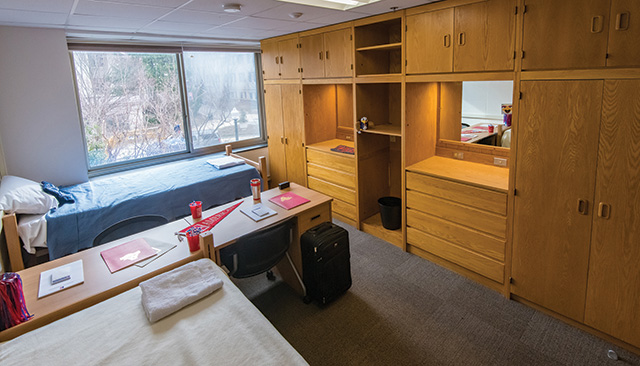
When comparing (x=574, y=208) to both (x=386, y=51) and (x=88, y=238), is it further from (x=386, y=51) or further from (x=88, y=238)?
(x=88, y=238)

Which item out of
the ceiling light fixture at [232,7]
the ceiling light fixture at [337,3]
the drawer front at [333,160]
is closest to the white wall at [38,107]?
the ceiling light fixture at [232,7]

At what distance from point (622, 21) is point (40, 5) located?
383cm

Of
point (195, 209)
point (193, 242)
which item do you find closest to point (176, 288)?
point (193, 242)

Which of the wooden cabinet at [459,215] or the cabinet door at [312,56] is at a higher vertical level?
the cabinet door at [312,56]

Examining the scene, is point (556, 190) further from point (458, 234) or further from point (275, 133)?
point (275, 133)

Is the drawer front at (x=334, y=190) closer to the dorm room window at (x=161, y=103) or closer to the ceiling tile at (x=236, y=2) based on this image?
the dorm room window at (x=161, y=103)

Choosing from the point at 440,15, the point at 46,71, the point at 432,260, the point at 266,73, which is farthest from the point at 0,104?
the point at 432,260

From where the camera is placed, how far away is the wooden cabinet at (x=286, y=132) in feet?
15.6

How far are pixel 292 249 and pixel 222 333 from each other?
148cm

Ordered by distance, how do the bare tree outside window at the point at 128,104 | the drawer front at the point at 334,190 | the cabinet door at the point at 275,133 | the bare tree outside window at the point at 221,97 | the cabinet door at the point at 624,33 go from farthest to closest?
1. the bare tree outside window at the point at 221,97
2. the cabinet door at the point at 275,133
3. the bare tree outside window at the point at 128,104
4. the drawer front at the point at 334,190
5. the cabinet door at the point at 624,33

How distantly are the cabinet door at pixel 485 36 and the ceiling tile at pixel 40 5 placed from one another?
2.91 meters

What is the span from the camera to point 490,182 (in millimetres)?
2914

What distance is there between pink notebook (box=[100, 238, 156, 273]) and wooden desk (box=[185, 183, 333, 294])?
16.0 inches

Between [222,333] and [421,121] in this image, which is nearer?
[222,333]
